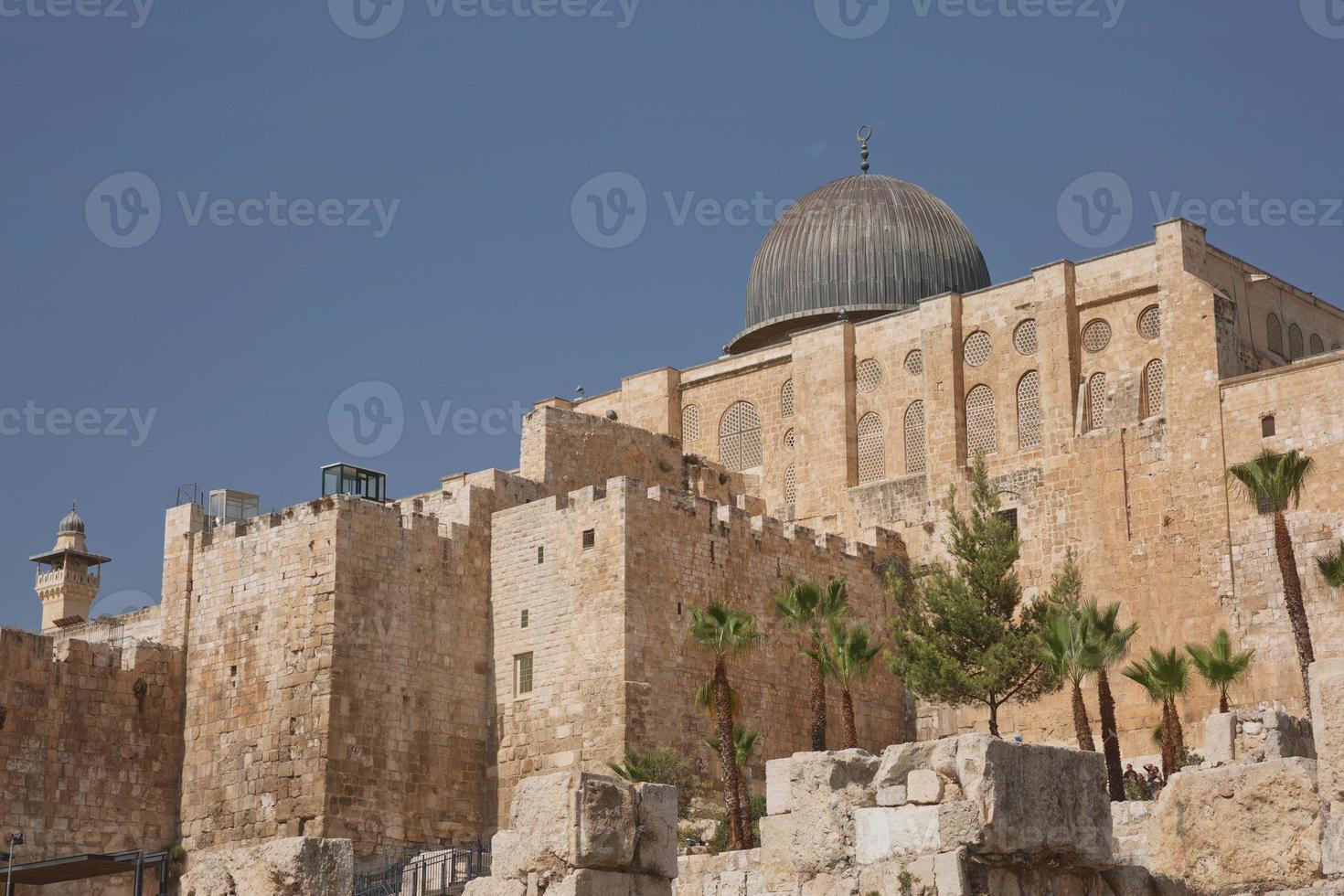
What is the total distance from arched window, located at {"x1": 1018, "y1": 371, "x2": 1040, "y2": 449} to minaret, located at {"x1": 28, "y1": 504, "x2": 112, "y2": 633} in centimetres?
2442

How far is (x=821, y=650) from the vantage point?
98.3ft

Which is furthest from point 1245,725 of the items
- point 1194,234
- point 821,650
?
point 1194,234

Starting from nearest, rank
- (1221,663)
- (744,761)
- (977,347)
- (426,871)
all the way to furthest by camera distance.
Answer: (426,871), (1221,663), (744,761), (977,347)

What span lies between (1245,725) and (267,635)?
54.7 ft

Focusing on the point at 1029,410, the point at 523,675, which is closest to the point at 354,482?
the point at 523,675

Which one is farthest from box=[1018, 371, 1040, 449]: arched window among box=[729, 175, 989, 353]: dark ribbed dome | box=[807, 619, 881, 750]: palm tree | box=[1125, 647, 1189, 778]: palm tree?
box=[1125, 647, 1189, 778]: palm tree

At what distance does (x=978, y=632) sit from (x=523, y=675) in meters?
7.64

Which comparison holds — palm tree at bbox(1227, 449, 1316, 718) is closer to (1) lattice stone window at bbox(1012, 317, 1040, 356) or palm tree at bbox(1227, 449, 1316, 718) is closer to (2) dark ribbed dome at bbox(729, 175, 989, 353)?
(1) lattice stone window at bbox(1012, 317, 1040, 356)

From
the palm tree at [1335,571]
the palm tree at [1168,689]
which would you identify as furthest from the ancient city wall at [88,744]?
the palm tree at [1335,571]

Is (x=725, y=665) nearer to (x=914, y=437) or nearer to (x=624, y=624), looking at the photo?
(x=624, y=624)

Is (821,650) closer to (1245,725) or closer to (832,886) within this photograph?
(1245,725)

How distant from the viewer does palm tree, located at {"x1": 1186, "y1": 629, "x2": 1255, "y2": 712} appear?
93.5ft

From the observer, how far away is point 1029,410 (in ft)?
119

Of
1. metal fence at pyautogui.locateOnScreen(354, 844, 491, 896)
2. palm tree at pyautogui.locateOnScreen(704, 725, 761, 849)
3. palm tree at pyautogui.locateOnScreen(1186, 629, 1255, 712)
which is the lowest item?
metal fence at pyautogui.locateOnScreen(354, 844, 491, 896)
